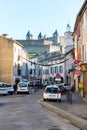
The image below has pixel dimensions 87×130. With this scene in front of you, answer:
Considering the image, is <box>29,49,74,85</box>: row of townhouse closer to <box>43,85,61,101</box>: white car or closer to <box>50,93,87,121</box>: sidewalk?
<box>43,85,61,101</box>: white car

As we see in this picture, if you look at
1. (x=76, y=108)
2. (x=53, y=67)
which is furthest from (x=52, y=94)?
(x=53, y=67)

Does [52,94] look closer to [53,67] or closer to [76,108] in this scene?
[76,108]

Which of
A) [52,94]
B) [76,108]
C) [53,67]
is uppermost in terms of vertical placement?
[53,67]

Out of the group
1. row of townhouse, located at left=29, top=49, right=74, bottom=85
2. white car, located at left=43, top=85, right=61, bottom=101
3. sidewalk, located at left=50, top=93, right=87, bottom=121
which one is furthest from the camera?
row of townhouse, located at left=29, top=49, right=74, bottom=85

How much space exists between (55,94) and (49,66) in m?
77.8

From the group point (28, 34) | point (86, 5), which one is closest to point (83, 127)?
point (86, 5)

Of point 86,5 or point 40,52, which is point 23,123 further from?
point 40,52

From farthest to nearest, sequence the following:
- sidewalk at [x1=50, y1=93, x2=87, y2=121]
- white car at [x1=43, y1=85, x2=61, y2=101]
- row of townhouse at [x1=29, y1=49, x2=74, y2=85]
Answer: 1. row of townhouse at [x1=29, y1=49, x2=74, y2=85]
2. white car at [x1=43, y1=85, x2=61, y2=101]
3. sidewalk at [x1=50, y1=93, x2=87, y2=121]

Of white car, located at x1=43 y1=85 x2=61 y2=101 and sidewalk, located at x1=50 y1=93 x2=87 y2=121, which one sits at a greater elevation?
white car, located at x1=43 y1=85 x2=61 y2=101

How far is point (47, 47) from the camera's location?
156500mm

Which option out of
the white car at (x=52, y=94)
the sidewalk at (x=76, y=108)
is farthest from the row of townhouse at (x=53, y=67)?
the sidewalk at (x=76, y=108)

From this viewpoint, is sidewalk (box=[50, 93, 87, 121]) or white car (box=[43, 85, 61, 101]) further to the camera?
white car (box=[43, 85, 61, 101])

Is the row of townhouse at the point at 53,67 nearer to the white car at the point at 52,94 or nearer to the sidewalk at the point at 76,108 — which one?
the white car at the point at 52,94

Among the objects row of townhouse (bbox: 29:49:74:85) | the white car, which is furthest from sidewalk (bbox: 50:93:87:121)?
row of townhouse (bbox: 29:49:74:85)
